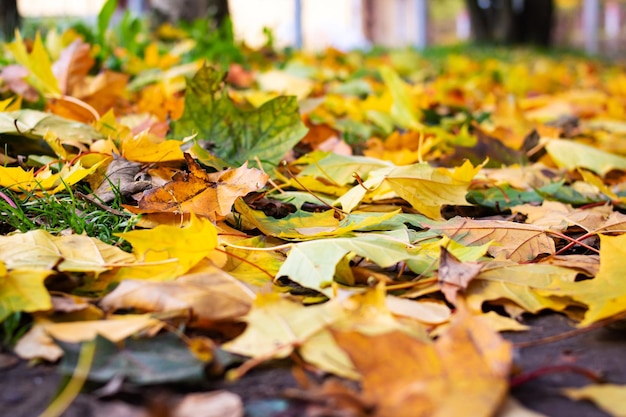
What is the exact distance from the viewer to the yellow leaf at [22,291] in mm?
940

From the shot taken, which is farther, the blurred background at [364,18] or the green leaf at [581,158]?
the blurred background at [364,18]

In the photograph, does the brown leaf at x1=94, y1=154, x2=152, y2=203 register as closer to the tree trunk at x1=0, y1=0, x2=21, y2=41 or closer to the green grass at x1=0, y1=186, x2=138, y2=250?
the green grass at x1=0, y1=186, x2=138, y2=250

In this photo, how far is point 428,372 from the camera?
75 centimetres

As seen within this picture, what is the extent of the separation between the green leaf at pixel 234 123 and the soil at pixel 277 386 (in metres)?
0.86

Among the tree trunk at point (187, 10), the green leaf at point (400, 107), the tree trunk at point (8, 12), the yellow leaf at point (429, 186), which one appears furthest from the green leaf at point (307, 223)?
the tree trunk at point (187, 10)

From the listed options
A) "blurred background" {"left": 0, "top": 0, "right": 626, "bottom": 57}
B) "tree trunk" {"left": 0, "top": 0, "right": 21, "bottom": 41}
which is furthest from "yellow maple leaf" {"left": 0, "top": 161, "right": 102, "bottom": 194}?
"tree trunk" {"left": 0, "top": 0, "right": 21, "bottom": 41}

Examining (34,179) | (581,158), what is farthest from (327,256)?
(581,158)

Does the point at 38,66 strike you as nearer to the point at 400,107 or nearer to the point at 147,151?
the point at 147,151

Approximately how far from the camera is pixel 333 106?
2729 millimetres

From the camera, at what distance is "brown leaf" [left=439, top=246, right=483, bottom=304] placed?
1049 mm

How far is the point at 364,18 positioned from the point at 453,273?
30.6 metres

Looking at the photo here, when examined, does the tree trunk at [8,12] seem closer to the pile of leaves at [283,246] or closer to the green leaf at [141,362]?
the pile of leaves at [283,246]

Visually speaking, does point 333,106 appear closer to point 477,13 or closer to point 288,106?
point 288,106

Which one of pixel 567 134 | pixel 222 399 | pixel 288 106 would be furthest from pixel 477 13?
pixel 222 399
